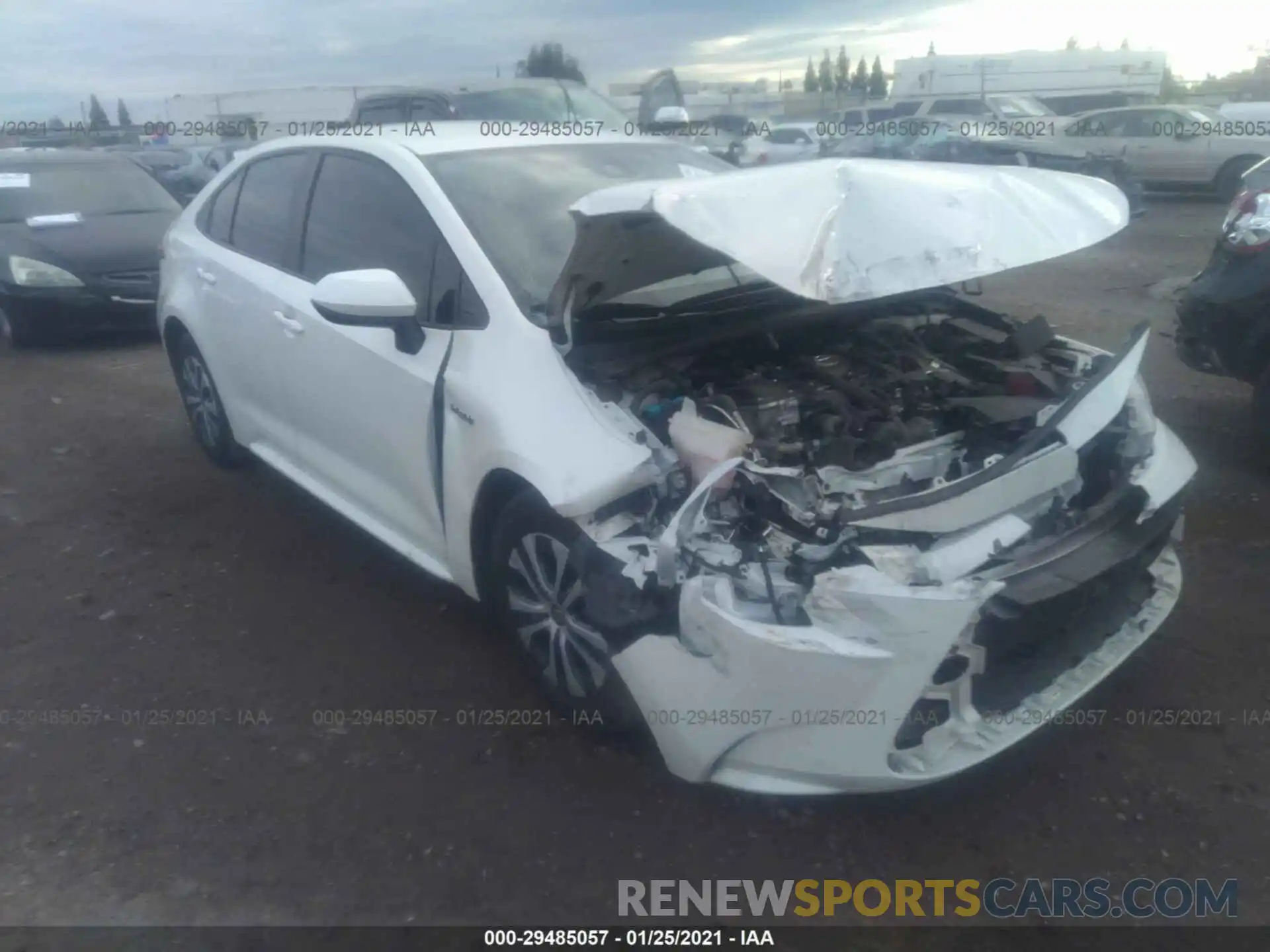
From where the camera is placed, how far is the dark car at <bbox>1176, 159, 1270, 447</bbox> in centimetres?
466

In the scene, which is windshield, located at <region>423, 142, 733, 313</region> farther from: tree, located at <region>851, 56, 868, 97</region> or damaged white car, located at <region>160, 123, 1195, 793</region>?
tree, located at <region>851, 56, 868, 97</region>

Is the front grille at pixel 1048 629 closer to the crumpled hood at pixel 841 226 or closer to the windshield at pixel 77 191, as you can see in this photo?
the crumpled hood at pixel 841 226

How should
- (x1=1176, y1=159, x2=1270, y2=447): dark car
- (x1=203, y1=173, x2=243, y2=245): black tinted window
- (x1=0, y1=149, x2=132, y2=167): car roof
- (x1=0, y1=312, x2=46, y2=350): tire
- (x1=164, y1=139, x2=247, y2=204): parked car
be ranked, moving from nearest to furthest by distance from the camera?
(x1=1176, y1=159, x2=1270, y2=447): dark car < (x1=203, y1=173, x2=243, y2=245): black tinted window < (x1=0, y1=312, x2=46, y2=350): tire < (x1=0, y1=149, x2=132, y2=167): car roof < (x1=164, y1=139, x2=247, y2=204): parked car

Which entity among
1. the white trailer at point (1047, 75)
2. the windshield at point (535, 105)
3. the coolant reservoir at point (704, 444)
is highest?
the white trailer at point (1047, 75)

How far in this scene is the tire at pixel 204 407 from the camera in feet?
17.0

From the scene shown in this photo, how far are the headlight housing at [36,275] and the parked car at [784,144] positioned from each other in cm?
1193

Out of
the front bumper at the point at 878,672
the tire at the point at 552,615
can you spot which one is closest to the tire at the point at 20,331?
the tire at the point at 552,615

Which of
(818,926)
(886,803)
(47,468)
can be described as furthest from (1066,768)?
(47,468)

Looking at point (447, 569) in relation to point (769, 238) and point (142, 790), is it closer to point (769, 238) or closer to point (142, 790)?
point (142, 790)

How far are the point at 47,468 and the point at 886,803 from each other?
198 inches

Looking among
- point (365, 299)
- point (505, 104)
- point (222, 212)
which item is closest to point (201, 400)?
point (222, 212)

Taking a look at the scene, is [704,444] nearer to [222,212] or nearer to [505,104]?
[222,212]

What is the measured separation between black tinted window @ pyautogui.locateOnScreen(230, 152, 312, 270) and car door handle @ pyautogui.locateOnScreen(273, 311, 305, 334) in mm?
201

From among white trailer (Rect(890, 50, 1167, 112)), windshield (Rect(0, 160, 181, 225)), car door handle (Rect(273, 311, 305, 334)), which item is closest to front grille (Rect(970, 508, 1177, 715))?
car door handle (Rect(273, 311, 305, 334))
